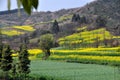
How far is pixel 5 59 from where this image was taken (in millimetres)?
39812

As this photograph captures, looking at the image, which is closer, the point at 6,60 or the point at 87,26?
the point at 6,60

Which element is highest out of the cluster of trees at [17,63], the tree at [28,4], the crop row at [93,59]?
the tree at [28,4]

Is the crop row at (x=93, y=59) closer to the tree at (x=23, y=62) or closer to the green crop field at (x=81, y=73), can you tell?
the green crop field at (x=81, y=73)

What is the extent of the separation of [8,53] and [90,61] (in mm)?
21627

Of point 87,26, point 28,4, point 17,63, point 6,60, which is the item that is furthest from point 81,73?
point 87,26

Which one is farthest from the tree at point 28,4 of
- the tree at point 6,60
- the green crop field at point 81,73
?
the tree at point 6,60

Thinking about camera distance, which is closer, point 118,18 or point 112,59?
point 112,59

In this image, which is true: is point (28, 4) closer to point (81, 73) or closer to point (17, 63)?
point (81, 73)

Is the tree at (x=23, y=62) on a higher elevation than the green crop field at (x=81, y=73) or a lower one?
higher

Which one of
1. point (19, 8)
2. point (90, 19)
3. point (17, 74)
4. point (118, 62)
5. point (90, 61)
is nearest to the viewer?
point (19, 8)

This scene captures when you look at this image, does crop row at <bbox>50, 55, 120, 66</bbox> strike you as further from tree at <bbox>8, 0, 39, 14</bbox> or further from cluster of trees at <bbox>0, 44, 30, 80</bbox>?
tree at <bbox>8, 0, 39, 14</bbox>

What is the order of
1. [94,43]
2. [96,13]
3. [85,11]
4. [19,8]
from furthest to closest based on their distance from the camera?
[85,11] → [96,13] → [94,43] → [19,8]

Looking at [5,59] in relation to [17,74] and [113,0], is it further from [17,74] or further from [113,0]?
[113,0]

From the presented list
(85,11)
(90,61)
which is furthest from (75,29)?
(90,61)
